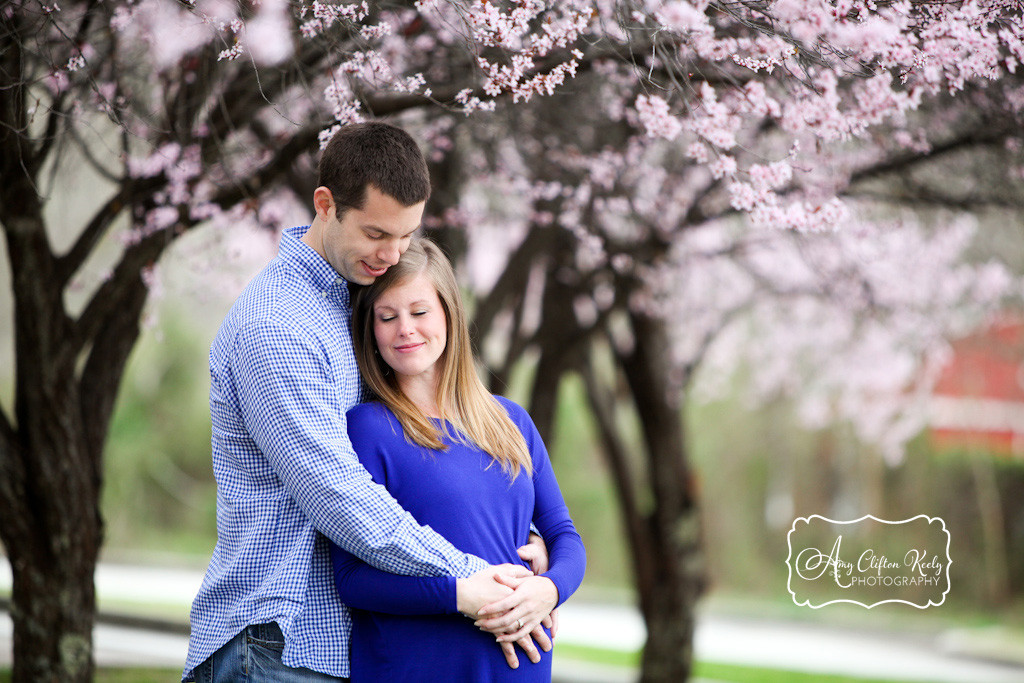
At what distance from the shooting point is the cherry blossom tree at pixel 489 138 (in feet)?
9.59

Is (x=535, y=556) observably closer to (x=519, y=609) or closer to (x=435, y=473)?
(x=519, y=609)

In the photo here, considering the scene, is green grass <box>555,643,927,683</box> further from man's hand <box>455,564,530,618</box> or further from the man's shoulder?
the man's shoulder

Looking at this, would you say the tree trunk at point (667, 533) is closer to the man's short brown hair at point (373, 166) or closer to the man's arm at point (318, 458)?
the man's short brown hair at point (373, 166)

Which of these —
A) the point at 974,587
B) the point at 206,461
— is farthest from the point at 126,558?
the point at 974,587

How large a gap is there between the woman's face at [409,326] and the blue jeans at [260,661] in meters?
0.67

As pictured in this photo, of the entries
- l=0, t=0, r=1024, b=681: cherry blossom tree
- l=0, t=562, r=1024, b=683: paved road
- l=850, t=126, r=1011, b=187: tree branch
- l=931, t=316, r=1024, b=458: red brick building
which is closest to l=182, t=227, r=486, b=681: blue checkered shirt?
l=0, t=0, r=1024, b=681: cherry blossom tree

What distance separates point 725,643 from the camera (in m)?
11.7

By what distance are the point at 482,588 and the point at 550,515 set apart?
42cm

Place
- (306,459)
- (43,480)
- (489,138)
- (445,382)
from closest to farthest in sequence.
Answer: (306,459), (445,382), (43,480), (489,138)

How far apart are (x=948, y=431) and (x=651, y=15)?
45.3 ft

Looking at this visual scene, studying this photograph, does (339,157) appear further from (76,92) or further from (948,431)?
(948,431)

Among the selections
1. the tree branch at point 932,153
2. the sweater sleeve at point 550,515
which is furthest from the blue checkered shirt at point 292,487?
the tree branch at point 932,153

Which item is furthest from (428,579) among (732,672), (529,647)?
(732,672)

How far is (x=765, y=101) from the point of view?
3.22 m
